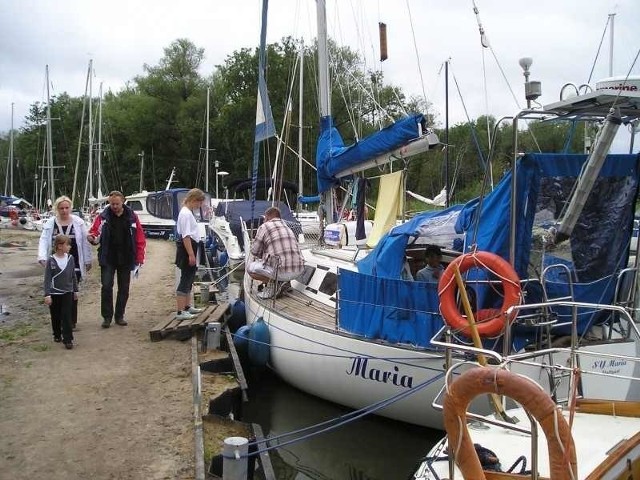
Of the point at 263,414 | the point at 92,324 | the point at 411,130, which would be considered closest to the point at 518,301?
the point at 411,130

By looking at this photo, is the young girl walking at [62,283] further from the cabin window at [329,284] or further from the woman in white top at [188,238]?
the cabin window at [329,284]

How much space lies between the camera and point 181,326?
793cm

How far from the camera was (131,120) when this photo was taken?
49875 mm

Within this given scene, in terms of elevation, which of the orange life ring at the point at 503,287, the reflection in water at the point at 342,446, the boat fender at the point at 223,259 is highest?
the orange life ring at the point at 503,287

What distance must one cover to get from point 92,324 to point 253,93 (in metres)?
36.7

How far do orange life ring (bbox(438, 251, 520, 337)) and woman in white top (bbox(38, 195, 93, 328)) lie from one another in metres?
4.65

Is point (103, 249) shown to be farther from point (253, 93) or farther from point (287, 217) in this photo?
point (253, 93)

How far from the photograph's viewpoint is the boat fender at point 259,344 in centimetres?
804

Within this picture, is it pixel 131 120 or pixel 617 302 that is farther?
pixel 131 120

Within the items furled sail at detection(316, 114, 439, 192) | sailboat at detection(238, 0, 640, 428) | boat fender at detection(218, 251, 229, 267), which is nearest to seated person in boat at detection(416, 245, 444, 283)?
sailboat at detection(238, 0, 640, 428)

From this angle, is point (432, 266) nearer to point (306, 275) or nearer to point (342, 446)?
point (342, 446)

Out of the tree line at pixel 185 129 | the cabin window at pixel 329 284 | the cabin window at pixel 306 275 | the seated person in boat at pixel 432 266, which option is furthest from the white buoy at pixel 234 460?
the tree line at pixel 185 129

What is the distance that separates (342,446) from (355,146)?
4373 mm

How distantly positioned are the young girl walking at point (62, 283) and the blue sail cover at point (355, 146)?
4223mm
